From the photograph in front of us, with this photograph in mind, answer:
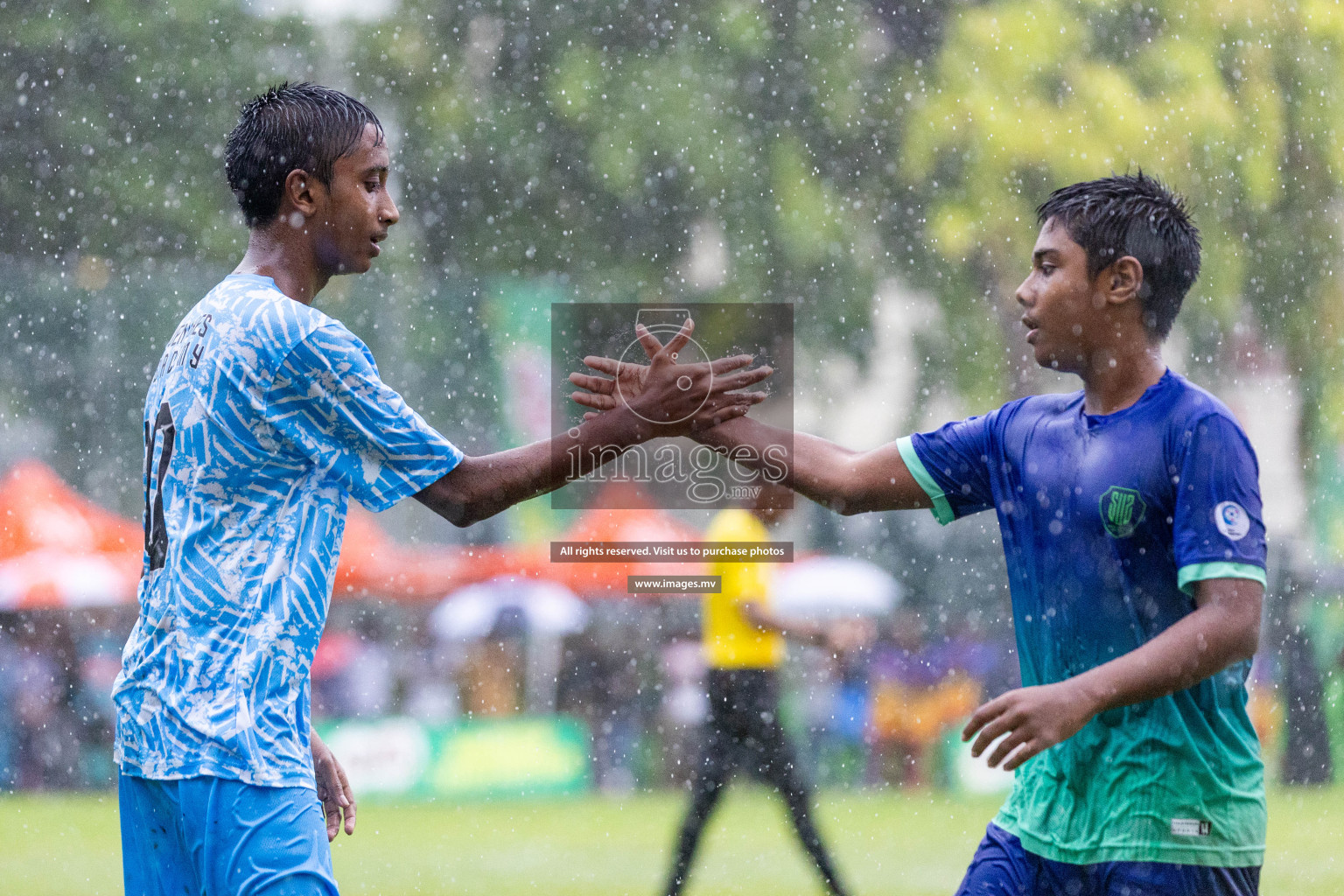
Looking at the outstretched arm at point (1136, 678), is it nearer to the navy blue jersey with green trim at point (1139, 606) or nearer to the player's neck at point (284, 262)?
the navy blue jersey with green trim at point (1139, 606)

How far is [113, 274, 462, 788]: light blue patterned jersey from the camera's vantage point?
1.77 m

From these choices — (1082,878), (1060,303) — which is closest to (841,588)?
(1060,303)

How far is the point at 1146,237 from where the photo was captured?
226 centimetres

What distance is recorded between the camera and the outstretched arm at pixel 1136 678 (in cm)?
180

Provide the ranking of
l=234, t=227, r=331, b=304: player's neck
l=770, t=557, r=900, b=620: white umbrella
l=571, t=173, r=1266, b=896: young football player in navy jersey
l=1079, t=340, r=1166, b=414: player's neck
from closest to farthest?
l=571, t=173, r=1266, b=896: young football player in navy jersey → l=234, t=227, r=331, b=304: player's neck → l=1079, t=340, r=1166, b=414: player's neck → l=770, t=557, r=900, b=620: white umbrella

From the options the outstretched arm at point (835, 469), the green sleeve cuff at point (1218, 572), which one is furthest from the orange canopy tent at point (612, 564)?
the green sleeve cuff at point (1218, 572)

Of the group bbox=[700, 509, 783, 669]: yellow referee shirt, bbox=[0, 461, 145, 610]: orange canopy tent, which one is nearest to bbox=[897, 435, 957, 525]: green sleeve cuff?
bbox=[700, 509, 783, 669]: yellow referee shirt

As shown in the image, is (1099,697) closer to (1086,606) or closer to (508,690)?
(1086,606)

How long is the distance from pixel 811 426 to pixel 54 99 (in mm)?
3692

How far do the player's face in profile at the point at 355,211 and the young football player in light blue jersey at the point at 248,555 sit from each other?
11 centimetres

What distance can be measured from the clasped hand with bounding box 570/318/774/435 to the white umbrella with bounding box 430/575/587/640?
348cm

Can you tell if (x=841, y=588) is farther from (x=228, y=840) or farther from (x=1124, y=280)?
(x=228, y=840)

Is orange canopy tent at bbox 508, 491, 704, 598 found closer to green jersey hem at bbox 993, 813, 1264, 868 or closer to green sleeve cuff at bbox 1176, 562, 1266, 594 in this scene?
green jersey hem at bbox 993, 813, 1264, 868

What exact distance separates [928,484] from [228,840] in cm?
136
